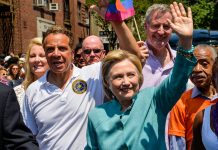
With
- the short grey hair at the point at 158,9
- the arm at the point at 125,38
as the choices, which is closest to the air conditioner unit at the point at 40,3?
the short grey hair at the point at 158,9

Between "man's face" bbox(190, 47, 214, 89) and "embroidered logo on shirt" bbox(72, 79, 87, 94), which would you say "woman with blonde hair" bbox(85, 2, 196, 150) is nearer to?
"embroidered logo on shirt" bbox(72, 79, 87, 94)

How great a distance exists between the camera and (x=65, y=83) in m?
3.89

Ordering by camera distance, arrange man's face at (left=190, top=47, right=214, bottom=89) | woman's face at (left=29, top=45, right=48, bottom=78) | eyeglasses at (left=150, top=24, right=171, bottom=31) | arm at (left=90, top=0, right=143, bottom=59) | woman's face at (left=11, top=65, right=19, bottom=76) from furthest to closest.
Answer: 1. woman's face at (left=11, top=65, right=19, bottom=76)
2. woman's face at (left=29, top=45, right=48, bottom=78)
3. man's face at (left=190, top=47, right=214, bottom=89)
4. eyeglasses at (left=150, top=24, right=171, bottom=31)
5. arm at (left=90, top=0, right=143, bottom=59)

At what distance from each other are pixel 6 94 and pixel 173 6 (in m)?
1.26

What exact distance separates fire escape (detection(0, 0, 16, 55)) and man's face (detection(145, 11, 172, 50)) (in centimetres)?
1685

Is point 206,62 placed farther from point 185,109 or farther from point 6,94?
point 6,94

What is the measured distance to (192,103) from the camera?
4.04 m

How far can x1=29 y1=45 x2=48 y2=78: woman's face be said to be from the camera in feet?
15.3

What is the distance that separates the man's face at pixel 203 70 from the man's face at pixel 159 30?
1.19 ft

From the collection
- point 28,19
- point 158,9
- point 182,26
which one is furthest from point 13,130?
point 28,19

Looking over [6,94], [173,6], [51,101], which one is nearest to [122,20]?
[173,6]

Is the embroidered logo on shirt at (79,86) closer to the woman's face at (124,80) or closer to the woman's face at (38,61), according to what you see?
the woman's face at (124,80)

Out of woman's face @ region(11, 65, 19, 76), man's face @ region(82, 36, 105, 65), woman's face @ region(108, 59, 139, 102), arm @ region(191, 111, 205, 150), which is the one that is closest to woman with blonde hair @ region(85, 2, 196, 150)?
woman's face @ region(108, 59, 139, 102)

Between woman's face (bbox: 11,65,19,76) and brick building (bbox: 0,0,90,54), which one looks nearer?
woman's face (bbox: 11,65,19,76)
